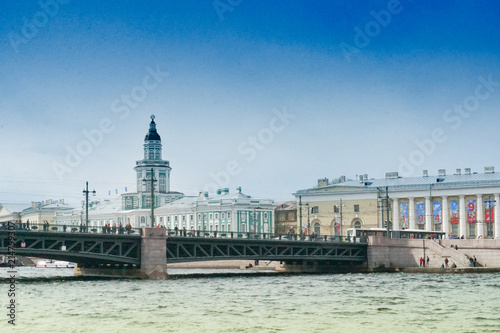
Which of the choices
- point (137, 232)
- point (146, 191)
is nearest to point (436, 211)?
point (146, 191)

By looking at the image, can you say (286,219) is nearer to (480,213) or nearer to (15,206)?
(480,213)

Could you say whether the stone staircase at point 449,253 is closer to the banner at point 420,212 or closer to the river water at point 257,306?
the river water at point 257,306

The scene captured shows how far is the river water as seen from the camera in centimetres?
3341

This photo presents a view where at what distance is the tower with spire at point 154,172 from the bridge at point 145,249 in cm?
8125

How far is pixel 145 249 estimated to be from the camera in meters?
62.7

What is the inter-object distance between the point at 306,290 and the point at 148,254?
14741 millimetres

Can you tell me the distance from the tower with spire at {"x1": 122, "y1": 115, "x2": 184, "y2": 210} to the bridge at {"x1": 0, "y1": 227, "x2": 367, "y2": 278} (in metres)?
81.2

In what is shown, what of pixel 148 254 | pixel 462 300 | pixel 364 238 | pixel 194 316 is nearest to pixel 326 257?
pixel 364 238

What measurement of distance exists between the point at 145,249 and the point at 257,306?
75.0ft

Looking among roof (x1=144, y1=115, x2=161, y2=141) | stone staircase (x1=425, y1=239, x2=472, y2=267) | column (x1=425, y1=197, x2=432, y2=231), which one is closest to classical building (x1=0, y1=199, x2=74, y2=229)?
roof (x1=144, y1=115, x2=161, y2=141)

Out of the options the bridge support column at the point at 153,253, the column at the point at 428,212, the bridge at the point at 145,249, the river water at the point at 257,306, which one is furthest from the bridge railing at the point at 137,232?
the column at the point at 428,212

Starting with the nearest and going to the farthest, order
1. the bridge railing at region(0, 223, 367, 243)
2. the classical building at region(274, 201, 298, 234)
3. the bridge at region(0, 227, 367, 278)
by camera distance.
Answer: the bridge at region(0, 227, 367, 278)
the bridge railing at region(0, 223, 367, 243)
the classical building at region(274, 201, 298, 234)

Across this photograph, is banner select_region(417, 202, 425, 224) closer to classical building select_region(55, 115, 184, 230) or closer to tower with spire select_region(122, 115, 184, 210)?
classical building select_region(55, 115, 184, 230)

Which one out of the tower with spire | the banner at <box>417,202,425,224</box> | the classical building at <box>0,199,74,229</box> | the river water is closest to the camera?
the river water
